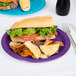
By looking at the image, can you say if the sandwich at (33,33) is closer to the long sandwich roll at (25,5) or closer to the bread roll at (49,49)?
the bread roll at (49,49)

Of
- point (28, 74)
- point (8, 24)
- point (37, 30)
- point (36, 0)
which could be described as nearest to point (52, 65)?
point (28, 74)

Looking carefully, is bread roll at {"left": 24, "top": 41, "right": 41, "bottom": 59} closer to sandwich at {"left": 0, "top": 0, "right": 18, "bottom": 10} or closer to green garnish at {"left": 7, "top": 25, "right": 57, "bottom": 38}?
green garnish at {"left": 7, "top": 25, "right": 57, "bottom": 38}

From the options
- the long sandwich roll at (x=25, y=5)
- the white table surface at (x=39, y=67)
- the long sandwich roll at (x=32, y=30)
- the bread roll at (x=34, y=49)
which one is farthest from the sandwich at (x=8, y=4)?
the bread roll at (x=34, y=49)

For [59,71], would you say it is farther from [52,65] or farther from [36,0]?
[36,0]

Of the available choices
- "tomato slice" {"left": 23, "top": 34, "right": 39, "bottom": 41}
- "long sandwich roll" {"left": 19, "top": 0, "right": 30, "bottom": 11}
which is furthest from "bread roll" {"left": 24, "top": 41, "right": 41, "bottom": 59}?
"long sandwich roll" {"left": 19, "top": 0, "right": 30, "bottom": 11}

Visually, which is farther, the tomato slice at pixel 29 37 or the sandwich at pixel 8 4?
the sandwich at pixel 8 4

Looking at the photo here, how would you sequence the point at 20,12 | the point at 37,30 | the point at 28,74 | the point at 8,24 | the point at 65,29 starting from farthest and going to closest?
the point at 20,12 < the point at 8,24 < the point at 65,29 < the point at 37,30 < the point at 28,74
